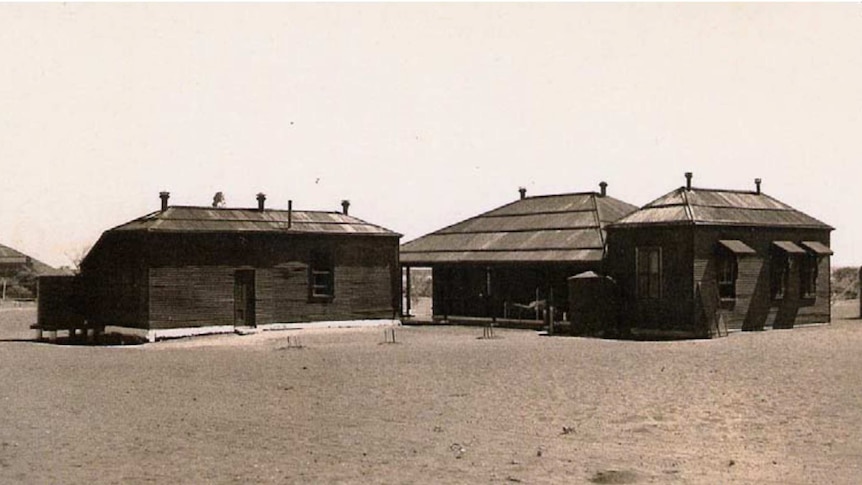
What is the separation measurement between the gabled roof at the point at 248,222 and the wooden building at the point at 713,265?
35.8 feet

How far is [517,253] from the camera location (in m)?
36.6

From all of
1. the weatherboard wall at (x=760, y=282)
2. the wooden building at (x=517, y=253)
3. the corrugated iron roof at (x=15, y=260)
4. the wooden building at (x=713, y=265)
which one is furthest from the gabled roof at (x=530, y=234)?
the corrugated iron roof at (x=15, y=260)

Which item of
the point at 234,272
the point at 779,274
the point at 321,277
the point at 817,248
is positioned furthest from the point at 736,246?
the point at 234,272

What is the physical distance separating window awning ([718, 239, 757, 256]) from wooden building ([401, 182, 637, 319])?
4.33m

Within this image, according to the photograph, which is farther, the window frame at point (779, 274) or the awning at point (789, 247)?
the window frame at point (779, 274)

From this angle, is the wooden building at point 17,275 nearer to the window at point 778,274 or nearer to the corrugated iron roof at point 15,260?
the corrugated iron roof at point 15,260

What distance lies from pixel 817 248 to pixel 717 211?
413cm

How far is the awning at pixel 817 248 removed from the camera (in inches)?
1277

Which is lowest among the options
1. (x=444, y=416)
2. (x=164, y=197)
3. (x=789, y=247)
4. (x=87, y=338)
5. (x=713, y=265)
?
(x=444, y=416)

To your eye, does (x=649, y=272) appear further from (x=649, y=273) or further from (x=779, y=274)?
(x=779, y=274)

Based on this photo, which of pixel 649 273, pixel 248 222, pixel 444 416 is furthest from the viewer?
pixel 248 222

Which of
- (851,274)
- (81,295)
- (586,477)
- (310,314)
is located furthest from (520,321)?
(851,274)

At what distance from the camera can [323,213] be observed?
1527 inches

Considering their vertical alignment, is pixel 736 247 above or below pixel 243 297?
above
